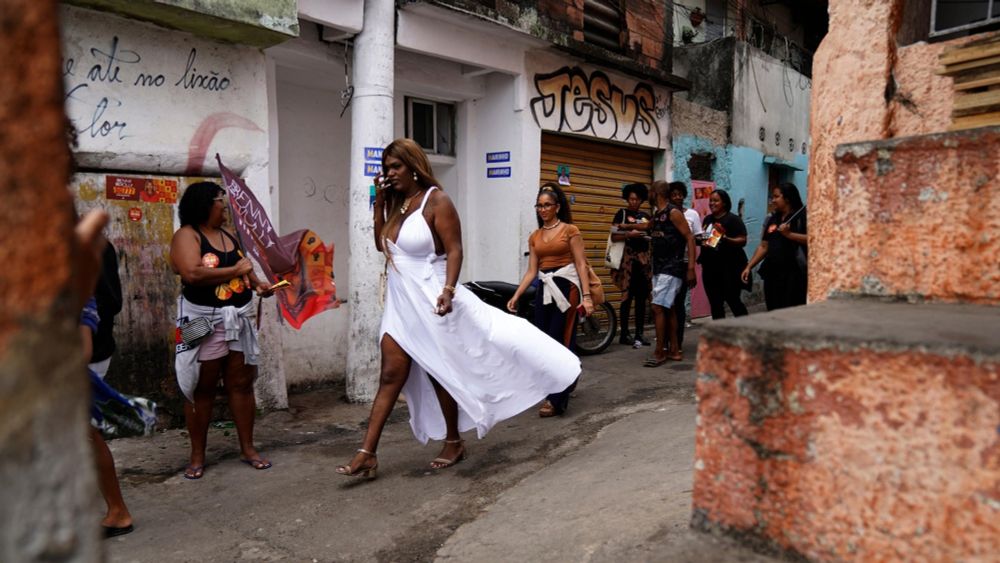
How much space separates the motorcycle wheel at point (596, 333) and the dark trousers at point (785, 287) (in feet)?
7.08

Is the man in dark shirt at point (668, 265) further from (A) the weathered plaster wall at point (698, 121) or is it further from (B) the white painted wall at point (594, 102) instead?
(A) the weathered plaster wall at point (698, 121)

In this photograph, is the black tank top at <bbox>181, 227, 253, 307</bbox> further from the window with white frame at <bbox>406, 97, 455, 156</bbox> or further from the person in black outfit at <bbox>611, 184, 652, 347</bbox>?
the person in black outfit at <bbox>611, 184, 652, 347</bbox>

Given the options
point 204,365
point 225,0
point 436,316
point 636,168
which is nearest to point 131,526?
point 204,365

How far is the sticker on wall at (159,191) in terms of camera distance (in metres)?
5.37

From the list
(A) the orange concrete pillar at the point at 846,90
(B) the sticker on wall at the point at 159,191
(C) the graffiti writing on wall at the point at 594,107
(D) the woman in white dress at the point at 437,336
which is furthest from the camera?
(C) the graffiti writing on wall at the point at 594,107

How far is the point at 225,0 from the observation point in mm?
5223

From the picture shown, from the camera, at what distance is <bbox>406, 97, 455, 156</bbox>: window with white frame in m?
8.16

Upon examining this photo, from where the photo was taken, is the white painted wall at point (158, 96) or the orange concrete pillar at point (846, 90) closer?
the orange concrete pillar at point (846, 90)

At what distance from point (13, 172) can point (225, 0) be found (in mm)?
4787

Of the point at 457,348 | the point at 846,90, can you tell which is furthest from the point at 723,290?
the point at 846,90

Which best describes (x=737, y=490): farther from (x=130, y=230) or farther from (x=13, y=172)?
(x=130, y=230)

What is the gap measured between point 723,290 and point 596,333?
1.61 meters

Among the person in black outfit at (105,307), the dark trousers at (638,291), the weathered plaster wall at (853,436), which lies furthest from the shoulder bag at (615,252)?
the weathered plaster wall at (853,436)

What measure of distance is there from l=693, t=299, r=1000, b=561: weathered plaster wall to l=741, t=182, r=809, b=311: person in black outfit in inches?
181
